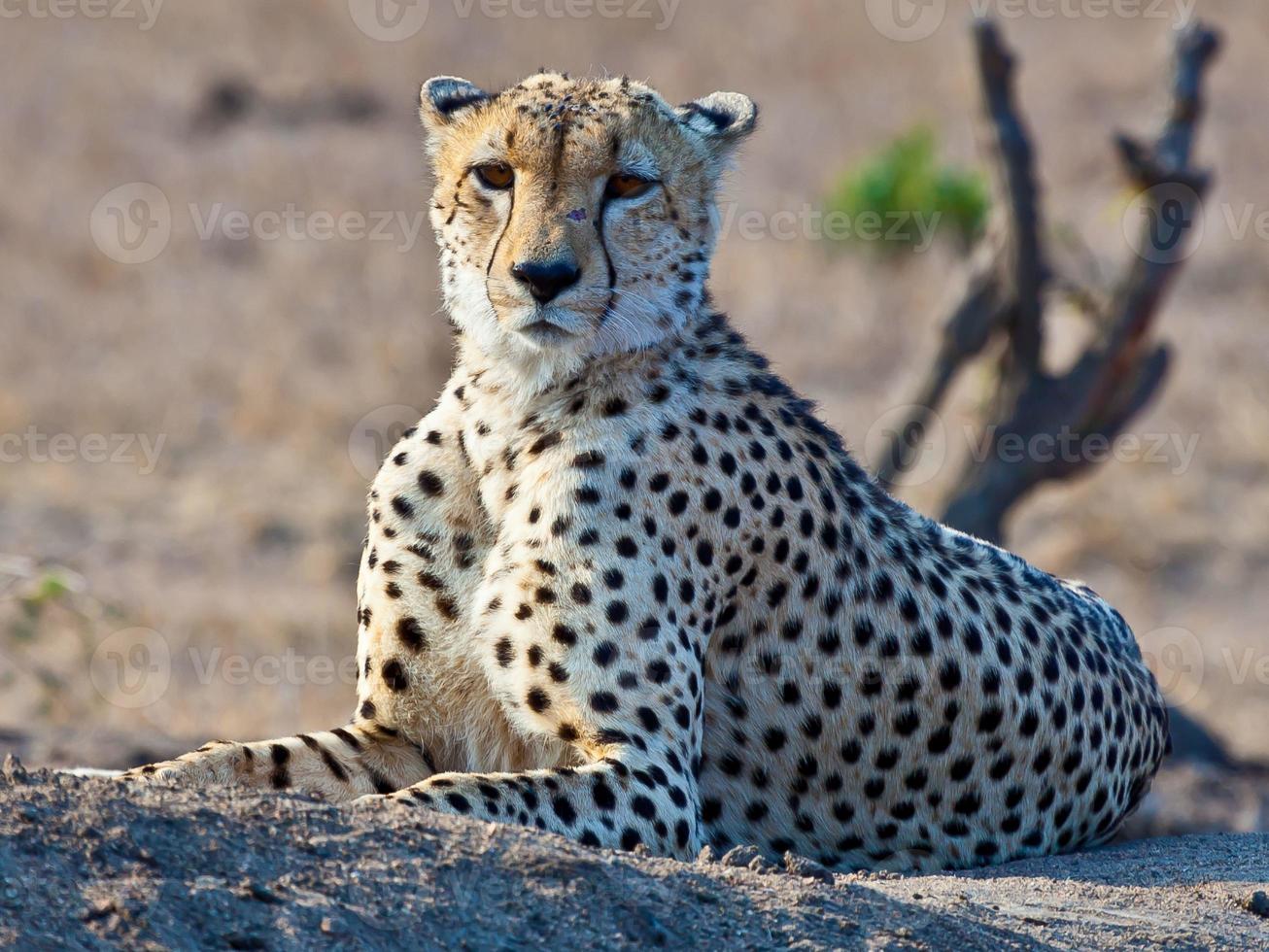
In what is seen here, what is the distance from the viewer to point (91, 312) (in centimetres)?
1295

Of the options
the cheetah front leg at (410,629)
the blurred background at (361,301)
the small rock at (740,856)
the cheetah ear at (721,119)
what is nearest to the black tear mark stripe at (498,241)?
the cheetah front leg at (410,629)

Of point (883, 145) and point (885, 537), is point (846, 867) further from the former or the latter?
point (883, 145)

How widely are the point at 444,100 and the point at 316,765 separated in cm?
152

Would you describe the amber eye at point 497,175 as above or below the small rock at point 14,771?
above

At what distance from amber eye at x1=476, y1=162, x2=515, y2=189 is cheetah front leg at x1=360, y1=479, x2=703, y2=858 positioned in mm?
623

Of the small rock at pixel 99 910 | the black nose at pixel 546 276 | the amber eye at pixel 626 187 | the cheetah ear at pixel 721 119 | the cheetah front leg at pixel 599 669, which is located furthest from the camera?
the cheetah ear at pixel 721 119

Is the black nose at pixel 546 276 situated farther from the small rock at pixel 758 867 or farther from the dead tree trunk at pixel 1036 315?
the dead tree trunk at pixel 1036 315

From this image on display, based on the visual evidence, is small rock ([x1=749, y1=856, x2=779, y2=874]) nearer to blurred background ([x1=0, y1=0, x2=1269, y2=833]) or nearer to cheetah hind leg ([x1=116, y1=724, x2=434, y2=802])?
cheetah hind leg ([x1=116, y1=724, x2=434, y2=802])

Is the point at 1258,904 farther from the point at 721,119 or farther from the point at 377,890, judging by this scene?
the point at 721,119

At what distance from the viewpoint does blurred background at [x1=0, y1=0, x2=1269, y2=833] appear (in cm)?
862

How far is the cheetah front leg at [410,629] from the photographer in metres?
3.67

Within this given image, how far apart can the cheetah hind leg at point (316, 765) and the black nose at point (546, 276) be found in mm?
962

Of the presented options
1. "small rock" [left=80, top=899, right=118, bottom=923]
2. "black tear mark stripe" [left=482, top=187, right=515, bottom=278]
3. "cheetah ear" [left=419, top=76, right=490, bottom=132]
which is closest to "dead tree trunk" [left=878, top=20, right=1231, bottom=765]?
"cheetah ear" [left=419, top=76, right=490, bottom=132]

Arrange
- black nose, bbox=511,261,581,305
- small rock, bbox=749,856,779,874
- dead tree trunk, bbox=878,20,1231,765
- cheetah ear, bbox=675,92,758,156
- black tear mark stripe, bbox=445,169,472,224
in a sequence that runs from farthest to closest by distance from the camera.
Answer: dead tree trunk, bbox=878,20,1231,765 → cheetah ear, bbox=675,92,758,156 → black tear mark stripe, bbox=445,169,472,224 → black nose, bbox=511,261,581,305 → small rock, bbox=749,856,779,874
